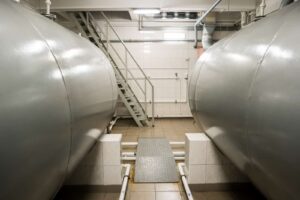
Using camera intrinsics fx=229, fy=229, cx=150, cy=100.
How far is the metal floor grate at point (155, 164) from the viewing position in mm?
3148

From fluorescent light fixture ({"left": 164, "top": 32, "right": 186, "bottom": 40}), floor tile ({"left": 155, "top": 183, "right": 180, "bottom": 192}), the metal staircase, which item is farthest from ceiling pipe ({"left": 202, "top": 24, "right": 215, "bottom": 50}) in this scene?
floor tile ({"left": 155, "top": 183, "right": 180, "bottom": 192})

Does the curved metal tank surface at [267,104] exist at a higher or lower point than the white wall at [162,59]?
lower

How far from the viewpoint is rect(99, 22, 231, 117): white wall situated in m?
6.96

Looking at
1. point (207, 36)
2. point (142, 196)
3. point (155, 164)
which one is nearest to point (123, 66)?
point (207, 36)

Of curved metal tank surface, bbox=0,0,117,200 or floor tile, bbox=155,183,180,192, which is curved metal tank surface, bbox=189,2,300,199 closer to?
curved metal tank surface, bbox=0,0,117,200

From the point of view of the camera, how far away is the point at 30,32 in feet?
3.44

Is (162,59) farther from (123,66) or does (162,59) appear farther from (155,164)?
(155,164)

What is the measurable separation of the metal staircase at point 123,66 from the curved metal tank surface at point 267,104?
4568mm

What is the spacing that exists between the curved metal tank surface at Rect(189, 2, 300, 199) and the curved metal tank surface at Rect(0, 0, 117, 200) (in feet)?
3.26

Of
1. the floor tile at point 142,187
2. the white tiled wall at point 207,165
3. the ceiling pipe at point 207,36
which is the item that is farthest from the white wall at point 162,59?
the white tiled wall at point 207,165

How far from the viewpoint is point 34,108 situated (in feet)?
Answer: 2.91

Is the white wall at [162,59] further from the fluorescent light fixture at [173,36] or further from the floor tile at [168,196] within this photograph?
the floor tile at [168,196]

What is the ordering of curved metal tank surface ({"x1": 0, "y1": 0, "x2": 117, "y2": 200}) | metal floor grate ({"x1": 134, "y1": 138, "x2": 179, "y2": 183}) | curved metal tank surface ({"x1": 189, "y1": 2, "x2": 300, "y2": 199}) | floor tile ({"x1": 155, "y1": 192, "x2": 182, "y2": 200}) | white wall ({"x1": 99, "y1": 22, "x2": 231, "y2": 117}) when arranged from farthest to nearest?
1. white wall ({"x1": 99, "y1": 22, "x2": 231, "y2": 117})
2. metal floor grate ({"x1": 134, "y1": 138, "x2": 179, "y2": 183})
3. floor tile ({"x1": 155, "y1": 192, "x2": 182, "y2": 200})
4. curved metal tank surface ({"x1": 189, "y1": 2, "x2": 300, "y2": 199})
5. curved metal tank surface ({"x1": 0, "y1": 0, "x2": 117, "y2": 200})

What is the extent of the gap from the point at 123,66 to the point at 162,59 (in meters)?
1.22
